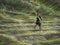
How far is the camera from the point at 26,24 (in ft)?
112

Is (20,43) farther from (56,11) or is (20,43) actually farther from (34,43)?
(56,11)

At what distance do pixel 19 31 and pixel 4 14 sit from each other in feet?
24.4

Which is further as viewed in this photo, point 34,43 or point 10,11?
point 10,11

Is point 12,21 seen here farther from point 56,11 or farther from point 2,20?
point 56,11

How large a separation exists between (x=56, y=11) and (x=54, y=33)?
10961 millimetres

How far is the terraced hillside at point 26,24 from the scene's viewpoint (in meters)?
27.7

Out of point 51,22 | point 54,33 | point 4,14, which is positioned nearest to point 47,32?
point 54,33

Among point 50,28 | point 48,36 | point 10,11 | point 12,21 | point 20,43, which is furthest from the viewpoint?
point 10,11

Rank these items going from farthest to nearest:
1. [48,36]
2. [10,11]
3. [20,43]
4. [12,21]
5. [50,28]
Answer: [10,11] < [12,21] < [50,28] < [48,36] < [20,43]

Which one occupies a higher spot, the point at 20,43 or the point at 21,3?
the point at 21,3

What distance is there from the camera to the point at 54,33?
30219 mm

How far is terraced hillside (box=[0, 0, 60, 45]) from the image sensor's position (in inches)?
1091

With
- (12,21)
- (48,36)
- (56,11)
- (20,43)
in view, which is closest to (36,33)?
(48,36)

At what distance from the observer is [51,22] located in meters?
35.9
